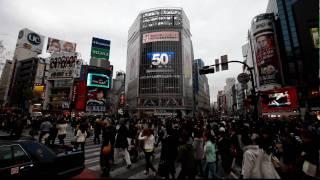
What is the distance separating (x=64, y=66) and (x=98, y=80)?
32707 millimetres

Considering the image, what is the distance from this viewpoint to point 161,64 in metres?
78.3

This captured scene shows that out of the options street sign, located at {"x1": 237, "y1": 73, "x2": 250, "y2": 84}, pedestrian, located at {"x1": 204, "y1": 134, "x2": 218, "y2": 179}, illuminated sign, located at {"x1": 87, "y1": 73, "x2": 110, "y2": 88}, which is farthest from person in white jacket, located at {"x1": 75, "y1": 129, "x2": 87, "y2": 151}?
illuminated sign, located at {"x1": 87, "y1": 73, "x2": 110, "y2": 88}

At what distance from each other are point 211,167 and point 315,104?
4731cm

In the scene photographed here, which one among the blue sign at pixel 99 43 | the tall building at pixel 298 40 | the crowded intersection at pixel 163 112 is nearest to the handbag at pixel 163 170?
the crowded intersection at pixel 163 112

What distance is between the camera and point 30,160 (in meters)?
5.02

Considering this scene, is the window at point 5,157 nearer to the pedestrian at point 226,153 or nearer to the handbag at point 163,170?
the handbag at point 163,170

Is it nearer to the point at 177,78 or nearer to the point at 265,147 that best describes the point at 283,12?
the point at 177,78

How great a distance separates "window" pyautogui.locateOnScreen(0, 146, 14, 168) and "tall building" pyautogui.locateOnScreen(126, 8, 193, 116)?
6842 cm

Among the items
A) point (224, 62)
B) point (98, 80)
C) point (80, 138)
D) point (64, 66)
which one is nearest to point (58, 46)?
point (64, 66)

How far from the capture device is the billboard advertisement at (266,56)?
154 feet

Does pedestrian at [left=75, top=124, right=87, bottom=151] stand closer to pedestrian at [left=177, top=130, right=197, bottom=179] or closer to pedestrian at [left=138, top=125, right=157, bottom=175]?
pedestrian at [left=138, top=125, right=157, bottom=175]

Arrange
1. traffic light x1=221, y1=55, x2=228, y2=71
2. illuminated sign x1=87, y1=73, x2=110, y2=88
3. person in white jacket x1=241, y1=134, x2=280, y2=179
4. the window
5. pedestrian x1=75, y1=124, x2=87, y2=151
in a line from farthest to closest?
illuminated sign x1=87, y1=73, x2=110, y2=88 → traffic light x1=221, y1=55, x2=228, y2=71 → pedestrian x1=75, y1=124, x2=87, y2=151 → the window → person in white jacket x1=241, y1=134, x2=280, y2=179

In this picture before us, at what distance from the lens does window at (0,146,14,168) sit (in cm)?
487

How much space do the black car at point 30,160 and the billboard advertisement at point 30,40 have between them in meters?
98.3
